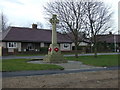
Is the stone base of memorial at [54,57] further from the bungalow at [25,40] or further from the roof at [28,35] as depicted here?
the roof at [28,35]

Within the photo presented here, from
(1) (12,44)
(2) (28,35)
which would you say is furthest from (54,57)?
(2) (28,35)

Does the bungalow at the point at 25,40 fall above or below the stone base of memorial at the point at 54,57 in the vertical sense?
above

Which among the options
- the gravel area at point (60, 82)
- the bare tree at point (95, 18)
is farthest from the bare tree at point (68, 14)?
the gravel area at point (60, 82)

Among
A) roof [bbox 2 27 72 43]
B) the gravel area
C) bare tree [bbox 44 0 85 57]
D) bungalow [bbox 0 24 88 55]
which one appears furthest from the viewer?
roof [bbox 2 27 72 43]

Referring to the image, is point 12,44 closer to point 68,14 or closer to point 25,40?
point 25,40

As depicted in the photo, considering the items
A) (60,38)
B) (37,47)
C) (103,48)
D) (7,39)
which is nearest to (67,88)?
(7,39)

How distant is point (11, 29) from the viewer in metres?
45.5

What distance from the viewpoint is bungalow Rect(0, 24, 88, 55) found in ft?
136

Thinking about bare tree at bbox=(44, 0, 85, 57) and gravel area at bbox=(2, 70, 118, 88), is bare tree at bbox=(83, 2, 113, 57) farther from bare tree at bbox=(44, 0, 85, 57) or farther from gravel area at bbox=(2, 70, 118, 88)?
gravel area at bbox=(2, 70, 118, 88)

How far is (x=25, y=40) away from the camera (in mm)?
43562

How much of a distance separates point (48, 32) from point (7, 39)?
12953mm

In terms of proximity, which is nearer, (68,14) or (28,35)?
(68,14)

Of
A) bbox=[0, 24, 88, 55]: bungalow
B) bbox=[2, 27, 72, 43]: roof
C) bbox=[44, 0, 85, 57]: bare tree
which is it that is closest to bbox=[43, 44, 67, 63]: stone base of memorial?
bbox=[44, 0, 85, 57]: bare tree

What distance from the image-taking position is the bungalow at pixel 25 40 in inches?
1638
